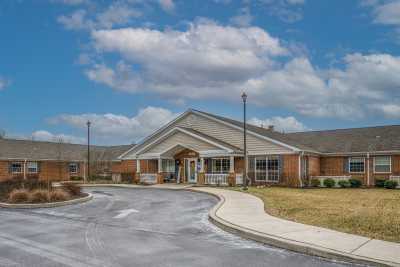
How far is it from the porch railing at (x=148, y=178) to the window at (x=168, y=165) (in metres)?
1.35

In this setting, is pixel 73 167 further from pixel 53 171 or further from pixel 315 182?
pixel 315 182

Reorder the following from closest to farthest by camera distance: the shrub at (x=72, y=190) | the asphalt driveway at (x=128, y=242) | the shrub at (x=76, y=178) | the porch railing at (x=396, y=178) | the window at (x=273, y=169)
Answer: the asphalt driveway at (x=128, y=242)
the shrub at (x=72, y=190)
the porch railing at (x=396, y=178)
the window at (x=273, y=169)
the shrub at (x=76, y=178)

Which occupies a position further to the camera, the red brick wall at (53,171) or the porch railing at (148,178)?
the red brick wall at (53,171)

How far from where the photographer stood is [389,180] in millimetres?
29281

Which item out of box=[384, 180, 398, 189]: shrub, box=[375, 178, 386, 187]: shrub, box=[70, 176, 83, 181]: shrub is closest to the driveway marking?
box=[384, 180, 398, 189]: shrub

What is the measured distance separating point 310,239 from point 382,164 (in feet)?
80.4

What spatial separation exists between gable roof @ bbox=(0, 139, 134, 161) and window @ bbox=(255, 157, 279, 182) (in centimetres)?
1749

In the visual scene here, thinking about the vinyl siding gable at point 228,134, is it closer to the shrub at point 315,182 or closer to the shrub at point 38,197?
the shrub at point 315,182

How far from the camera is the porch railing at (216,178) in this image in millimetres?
31750

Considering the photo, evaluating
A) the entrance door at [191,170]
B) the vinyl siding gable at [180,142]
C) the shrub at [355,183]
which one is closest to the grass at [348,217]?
the shrub at [355,183]

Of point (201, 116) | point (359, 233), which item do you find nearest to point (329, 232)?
point (359, 233)

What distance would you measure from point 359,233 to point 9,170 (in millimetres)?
39339

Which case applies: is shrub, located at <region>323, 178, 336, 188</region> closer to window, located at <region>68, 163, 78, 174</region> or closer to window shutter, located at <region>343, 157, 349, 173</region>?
window shutter, located at <region>343, 157, 349, 173</region>

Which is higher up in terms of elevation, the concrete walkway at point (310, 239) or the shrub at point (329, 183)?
the concrete walkway at point (310, 239)
